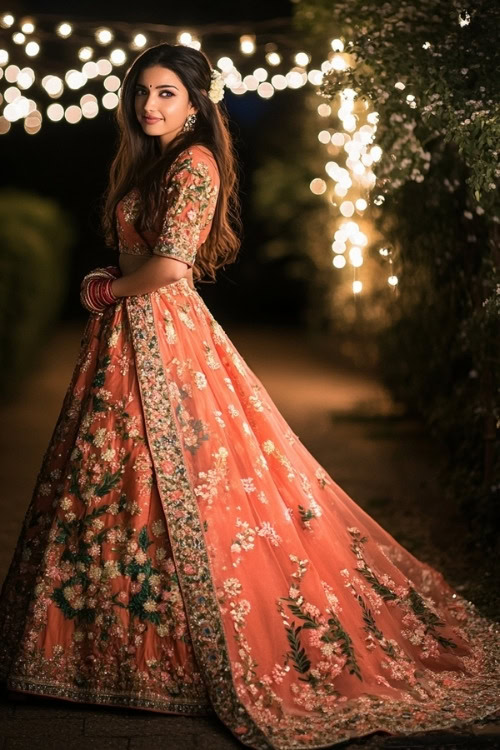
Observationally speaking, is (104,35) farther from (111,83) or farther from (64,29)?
(111,83)

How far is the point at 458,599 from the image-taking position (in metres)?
4.06

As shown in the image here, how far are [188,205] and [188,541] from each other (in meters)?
0.91

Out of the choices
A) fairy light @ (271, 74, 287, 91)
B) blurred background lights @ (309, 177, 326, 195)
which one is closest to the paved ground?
blurred background lights @ (309, 177, 326, 195)

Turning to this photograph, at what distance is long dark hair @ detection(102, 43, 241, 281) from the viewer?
11.2 ft

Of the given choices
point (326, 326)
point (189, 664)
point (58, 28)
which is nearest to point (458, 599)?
point (189, 664)

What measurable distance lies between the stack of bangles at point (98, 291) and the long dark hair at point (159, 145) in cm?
17

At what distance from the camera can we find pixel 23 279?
30.1 feet

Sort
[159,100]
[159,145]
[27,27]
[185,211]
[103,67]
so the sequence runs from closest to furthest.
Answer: [185,211] < [159,100] < [159,145] < [27,27] < [103,67]

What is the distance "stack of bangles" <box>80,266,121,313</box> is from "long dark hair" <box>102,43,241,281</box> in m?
0.17

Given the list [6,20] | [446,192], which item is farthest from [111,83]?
[446,192]

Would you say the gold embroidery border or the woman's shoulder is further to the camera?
the woman's shoulder

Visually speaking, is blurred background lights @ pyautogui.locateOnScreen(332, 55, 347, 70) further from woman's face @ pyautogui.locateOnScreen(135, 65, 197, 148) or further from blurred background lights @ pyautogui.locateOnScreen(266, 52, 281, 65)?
woman's face @ pyautogui.locateOnScreen(135, 65, 197, 148)

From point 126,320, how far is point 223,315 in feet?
42.5

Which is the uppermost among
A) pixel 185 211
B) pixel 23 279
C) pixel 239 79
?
pixel 239 79
